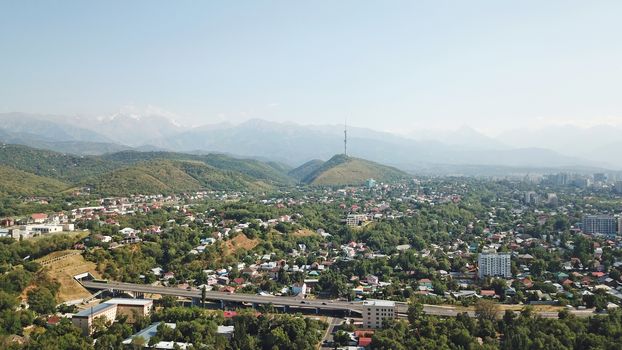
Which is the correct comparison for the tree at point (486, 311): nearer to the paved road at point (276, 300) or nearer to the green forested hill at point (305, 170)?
the paved road at point (276, 300)

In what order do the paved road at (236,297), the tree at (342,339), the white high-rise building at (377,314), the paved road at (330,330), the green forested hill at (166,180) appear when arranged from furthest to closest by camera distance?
1. the green forested hill at (166,180)
2. the paved road at (236,297)
3. the white high-rise building at (377,314)
4. the paved road at (330,330)
5. the tree at (342,339)

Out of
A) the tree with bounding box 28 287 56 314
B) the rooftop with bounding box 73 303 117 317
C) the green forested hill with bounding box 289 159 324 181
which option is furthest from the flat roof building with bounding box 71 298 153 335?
the green forested hill with bounding box 289 159 324 181

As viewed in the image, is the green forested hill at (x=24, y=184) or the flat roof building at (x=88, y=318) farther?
the green forested hill at (x=24, y=184)

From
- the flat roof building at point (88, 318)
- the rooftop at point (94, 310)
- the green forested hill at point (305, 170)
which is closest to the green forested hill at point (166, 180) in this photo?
the green forested hill at point (305, 170)

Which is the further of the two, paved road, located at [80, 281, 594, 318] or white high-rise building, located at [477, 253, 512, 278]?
white high-rise building, located at [477, 253, 512, 278]

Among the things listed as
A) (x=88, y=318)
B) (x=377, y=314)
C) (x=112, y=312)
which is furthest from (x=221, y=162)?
(x=377, y=314)

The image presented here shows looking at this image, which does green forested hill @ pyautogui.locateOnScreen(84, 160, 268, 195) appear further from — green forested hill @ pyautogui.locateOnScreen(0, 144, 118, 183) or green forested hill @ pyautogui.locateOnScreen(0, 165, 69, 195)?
green forested hill @ pyautogui.locateOnScreen(0, 144, 118, 183)
